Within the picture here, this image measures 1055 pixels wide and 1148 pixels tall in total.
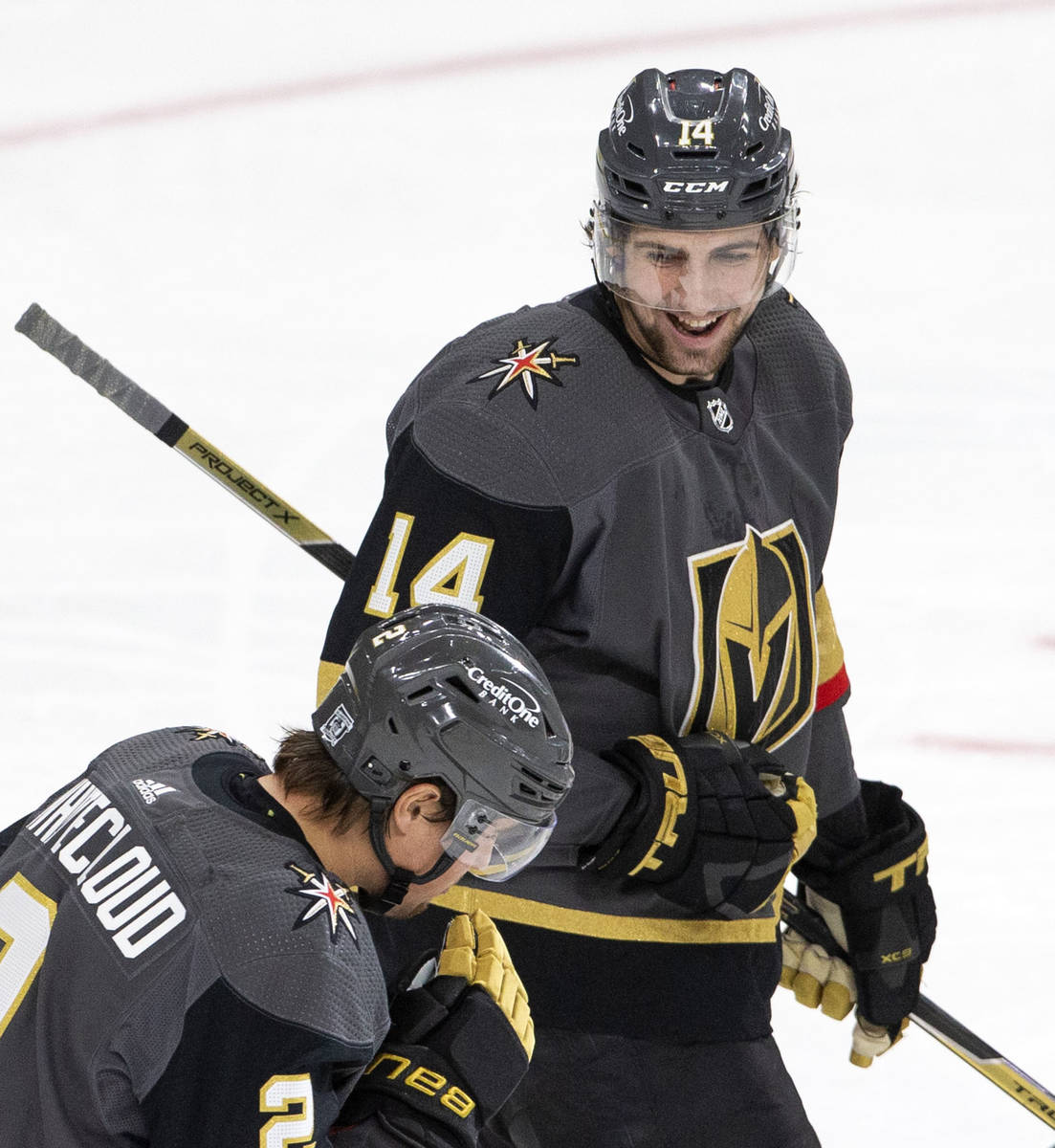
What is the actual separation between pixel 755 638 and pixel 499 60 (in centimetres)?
348

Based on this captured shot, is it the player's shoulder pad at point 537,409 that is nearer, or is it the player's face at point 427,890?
the player's face at point 427,890

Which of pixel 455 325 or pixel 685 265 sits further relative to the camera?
pixel 455 325

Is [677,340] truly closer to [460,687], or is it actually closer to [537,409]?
[537,409]

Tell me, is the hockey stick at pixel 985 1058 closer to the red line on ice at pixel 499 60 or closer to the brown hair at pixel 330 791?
the brown hair at pixel 330 791

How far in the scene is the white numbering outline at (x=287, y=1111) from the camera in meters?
1.60

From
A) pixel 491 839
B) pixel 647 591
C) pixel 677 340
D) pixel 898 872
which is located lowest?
pixel 898 872

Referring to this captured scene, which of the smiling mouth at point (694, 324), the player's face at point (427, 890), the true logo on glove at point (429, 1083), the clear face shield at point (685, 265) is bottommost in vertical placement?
the true logo on glove at point (429, 1083)

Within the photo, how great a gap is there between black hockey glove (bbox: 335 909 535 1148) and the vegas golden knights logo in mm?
412

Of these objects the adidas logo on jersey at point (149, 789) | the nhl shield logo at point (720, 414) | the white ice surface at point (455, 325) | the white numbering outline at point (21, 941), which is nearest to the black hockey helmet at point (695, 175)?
the nhl shield logo at point (720, 414)

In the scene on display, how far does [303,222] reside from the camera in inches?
198

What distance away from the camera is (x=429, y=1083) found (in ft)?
6.03

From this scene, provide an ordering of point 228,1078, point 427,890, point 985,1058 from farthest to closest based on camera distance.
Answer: point 985,1058 → point 427,890 → point 228,1078

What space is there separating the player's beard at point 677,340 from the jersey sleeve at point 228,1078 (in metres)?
0.96

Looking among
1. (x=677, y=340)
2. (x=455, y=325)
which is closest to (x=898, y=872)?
(x=677, y=340)
